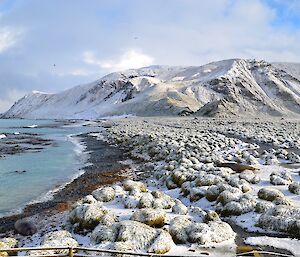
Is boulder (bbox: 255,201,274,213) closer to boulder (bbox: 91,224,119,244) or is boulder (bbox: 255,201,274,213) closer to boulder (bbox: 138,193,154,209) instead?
boulder (bbox: 138,193,154,209)

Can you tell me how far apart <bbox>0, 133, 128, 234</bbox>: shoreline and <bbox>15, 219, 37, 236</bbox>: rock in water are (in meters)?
0.57

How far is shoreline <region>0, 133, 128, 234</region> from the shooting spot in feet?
58.0

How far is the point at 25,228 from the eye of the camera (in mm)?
14688

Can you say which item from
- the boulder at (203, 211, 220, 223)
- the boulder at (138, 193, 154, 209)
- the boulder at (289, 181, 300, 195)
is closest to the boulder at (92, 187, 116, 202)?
the boulder at (138, 193, 154, 209)

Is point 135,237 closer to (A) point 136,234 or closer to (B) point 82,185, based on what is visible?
(A) point 136,234

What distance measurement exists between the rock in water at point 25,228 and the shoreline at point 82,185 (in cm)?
57

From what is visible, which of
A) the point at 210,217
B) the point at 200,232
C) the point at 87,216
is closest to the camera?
the point at 200,232

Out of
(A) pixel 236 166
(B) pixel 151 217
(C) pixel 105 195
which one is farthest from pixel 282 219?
(A) pixel 236 166

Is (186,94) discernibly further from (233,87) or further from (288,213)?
(288,213)

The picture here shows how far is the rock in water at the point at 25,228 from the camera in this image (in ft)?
47.4

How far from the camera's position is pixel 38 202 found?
20281mm

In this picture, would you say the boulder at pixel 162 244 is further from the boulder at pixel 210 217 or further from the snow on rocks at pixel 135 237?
the boulder at pixel 210 217

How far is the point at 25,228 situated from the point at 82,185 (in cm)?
907

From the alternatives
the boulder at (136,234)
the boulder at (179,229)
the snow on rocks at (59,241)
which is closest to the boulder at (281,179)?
the boulder at (179,229)
